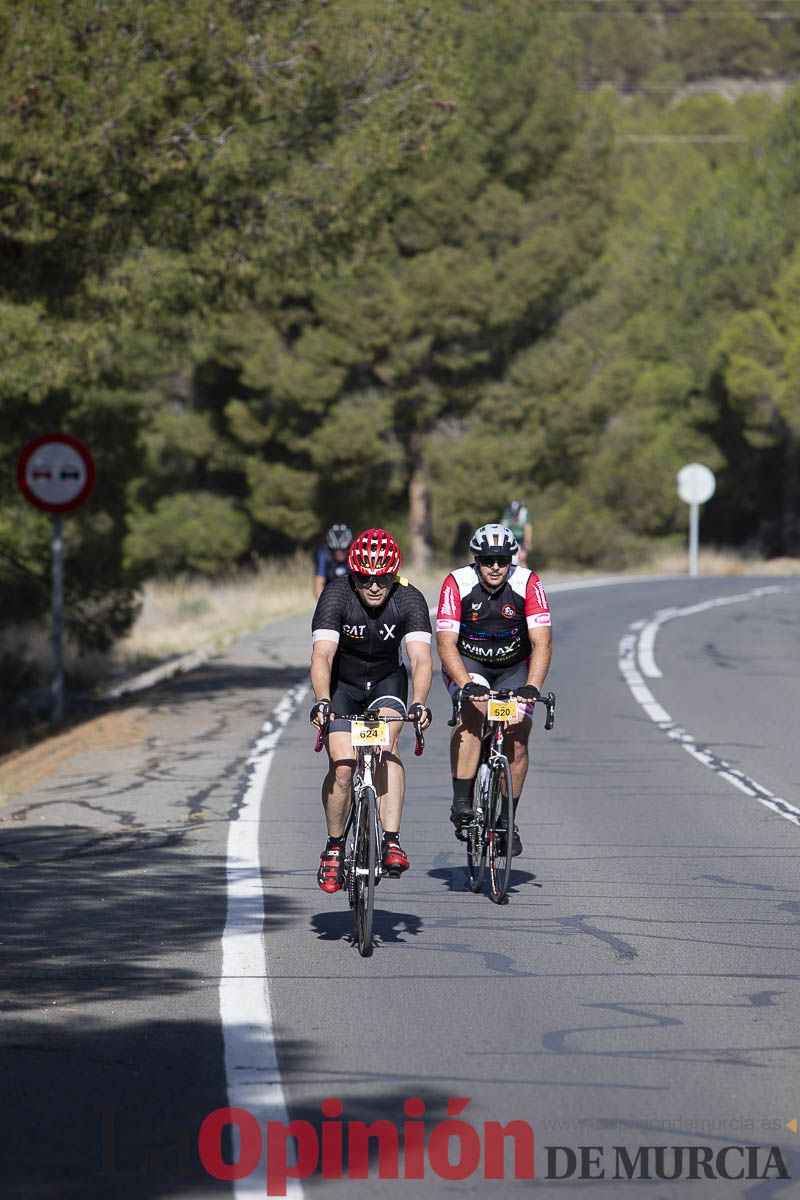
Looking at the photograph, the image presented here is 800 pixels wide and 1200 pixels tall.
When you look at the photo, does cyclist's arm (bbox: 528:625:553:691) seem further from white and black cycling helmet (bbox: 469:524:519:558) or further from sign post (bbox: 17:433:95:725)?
sign post (bbox: 17:433:95:725)

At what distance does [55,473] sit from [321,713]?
9668mm

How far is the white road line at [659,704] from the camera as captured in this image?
41.5 feet

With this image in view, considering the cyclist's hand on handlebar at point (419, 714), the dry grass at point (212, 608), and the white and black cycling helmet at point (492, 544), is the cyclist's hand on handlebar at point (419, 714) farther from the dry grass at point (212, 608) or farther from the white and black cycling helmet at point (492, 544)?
the dry grass at point (212, 608)

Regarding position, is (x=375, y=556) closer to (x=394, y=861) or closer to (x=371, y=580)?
(x=371, y=580)

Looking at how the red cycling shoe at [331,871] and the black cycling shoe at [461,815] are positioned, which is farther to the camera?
the black cycling shoe at [461,815]

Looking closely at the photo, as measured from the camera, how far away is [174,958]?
7.72 m

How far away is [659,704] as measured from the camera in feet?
59.9

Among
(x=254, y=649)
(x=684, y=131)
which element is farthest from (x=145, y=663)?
(x=684, y=131)

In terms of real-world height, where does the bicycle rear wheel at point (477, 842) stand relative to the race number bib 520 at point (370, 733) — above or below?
below

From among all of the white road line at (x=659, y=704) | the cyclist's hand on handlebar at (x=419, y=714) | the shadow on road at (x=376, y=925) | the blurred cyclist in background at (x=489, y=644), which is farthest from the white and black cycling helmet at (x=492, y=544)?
the white road line at (x=659, y=704)

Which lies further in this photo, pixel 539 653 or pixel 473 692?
pixel 539 653

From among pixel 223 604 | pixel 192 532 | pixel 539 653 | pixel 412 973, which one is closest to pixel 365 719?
pixel 412 973

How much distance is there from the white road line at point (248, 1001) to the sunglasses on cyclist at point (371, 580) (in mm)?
1779

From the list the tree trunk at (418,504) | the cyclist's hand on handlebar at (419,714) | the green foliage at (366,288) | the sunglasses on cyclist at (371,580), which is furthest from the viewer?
the tree trunk at (418,504)
